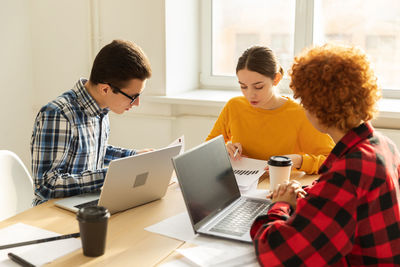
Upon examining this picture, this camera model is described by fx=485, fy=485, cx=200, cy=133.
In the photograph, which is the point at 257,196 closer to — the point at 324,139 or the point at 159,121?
the point at 324,139

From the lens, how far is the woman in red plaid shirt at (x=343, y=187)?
3.40 feet

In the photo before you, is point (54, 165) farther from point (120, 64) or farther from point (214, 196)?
point (214, 196)

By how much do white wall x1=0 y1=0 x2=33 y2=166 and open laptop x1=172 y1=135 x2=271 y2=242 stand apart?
197 cm

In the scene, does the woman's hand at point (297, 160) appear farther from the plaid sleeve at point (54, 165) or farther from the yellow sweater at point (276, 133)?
the plaid sleeve at point (54, 165)

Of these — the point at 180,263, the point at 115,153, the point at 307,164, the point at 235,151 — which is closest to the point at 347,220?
the point at 180,263

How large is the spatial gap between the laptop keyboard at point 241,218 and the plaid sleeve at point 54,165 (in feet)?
1.57

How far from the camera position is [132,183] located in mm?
1483

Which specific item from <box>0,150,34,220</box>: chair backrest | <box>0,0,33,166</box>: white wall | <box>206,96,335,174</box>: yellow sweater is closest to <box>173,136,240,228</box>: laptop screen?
<box>206,96,335,174</box>: yellow sweater

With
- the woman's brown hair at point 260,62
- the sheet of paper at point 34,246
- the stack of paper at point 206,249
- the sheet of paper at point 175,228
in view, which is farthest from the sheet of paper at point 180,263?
the woman's brown hair at point 260,62

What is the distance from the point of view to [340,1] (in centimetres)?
284

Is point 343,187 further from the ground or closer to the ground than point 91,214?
further from the ground

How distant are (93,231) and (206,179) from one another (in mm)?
389

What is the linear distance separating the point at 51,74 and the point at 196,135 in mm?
1081

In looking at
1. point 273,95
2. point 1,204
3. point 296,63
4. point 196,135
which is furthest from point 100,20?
point 296,63
